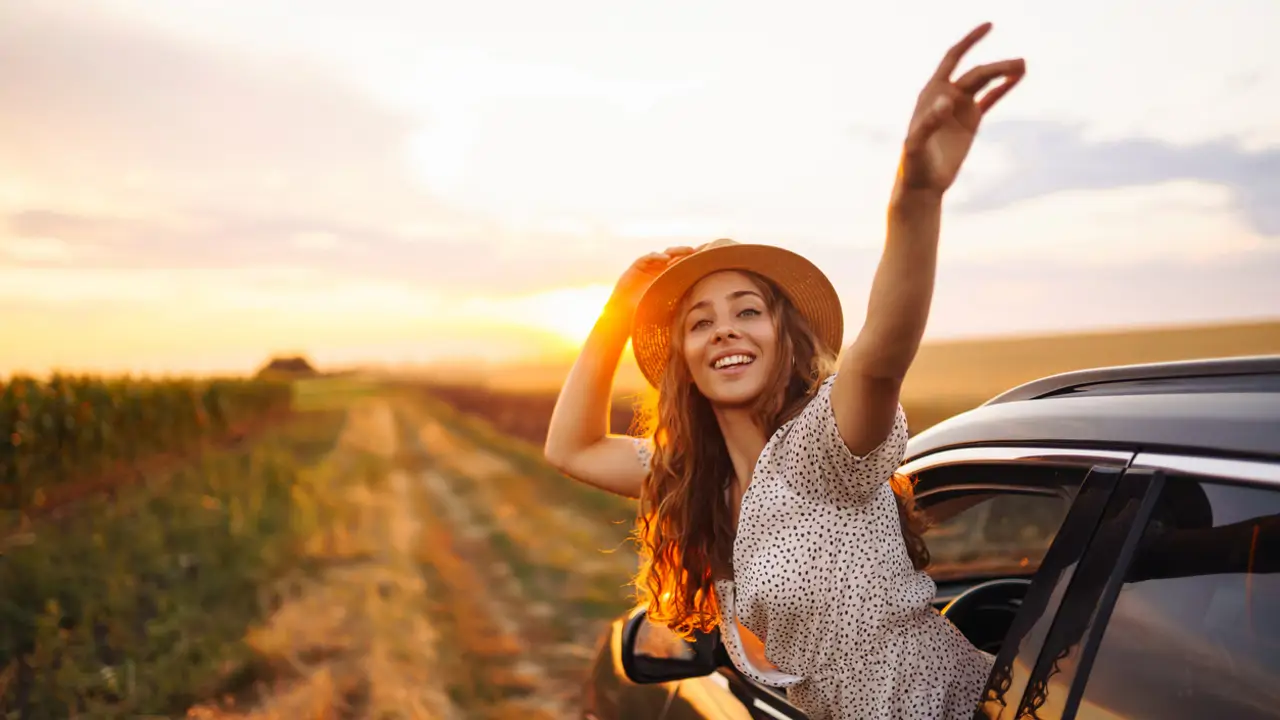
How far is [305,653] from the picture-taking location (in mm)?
6227

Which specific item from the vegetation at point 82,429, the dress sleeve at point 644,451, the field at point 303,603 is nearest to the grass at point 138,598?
the field at point 303,603

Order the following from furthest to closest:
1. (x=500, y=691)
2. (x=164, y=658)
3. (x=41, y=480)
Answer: (x=41, y=480), (x=164, y=658), (x=500, y=691)

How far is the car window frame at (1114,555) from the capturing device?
52.1 inches

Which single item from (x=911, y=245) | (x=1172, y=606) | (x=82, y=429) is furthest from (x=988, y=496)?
(x=82, y=429)

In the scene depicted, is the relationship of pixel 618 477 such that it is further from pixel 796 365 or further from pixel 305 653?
pixel 305 653

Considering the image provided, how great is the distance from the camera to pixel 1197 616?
4.29ft

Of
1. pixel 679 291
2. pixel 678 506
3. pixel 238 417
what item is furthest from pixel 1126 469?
pixel 238 417

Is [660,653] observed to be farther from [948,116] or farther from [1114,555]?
[948,116]

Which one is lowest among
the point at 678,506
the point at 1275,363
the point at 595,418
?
the point at 678,506

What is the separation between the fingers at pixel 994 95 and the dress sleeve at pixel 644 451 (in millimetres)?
1316

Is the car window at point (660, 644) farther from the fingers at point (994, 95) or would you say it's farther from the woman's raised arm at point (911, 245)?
the fingers at point (994, 95)

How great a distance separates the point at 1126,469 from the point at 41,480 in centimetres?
1575

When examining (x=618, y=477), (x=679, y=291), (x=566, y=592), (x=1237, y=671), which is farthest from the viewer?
(x=566, y=592)

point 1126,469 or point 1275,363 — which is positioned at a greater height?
point 1275,363
